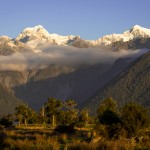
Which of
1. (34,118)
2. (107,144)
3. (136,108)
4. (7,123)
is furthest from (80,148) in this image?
(34,118)

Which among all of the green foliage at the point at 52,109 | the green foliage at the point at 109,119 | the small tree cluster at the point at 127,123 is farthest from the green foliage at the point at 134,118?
the green foliage at the point at 52,109

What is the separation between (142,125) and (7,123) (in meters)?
54.3

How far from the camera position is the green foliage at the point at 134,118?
4209cm

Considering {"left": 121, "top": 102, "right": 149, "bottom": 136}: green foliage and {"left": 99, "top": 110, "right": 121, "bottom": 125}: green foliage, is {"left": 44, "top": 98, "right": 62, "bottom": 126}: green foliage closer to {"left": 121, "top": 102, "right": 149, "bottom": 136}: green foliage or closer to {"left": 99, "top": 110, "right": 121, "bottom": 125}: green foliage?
{"left": 99, "top": 110, "right": 121, "bottom": 125}: green foliage

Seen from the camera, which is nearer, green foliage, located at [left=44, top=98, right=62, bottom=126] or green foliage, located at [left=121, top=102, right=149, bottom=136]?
green foliage, located at [left=121, top=102, right=149, bottom=136]

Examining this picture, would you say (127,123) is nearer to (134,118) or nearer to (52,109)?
(134,118)

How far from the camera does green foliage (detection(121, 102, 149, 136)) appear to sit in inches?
1657

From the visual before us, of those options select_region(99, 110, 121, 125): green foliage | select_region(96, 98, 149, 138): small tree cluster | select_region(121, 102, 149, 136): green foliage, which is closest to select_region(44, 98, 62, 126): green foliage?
select_region(99, 110, 121, 125): green foliage

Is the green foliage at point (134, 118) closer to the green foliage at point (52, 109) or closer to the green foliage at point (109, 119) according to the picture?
the green foliage at point (109, 119)

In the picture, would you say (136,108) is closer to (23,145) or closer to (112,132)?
(112,132)

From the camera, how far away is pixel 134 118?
141 feet

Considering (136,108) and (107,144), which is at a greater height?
(136,108)

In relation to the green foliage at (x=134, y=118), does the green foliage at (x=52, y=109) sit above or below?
above

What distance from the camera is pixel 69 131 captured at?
5341cm
